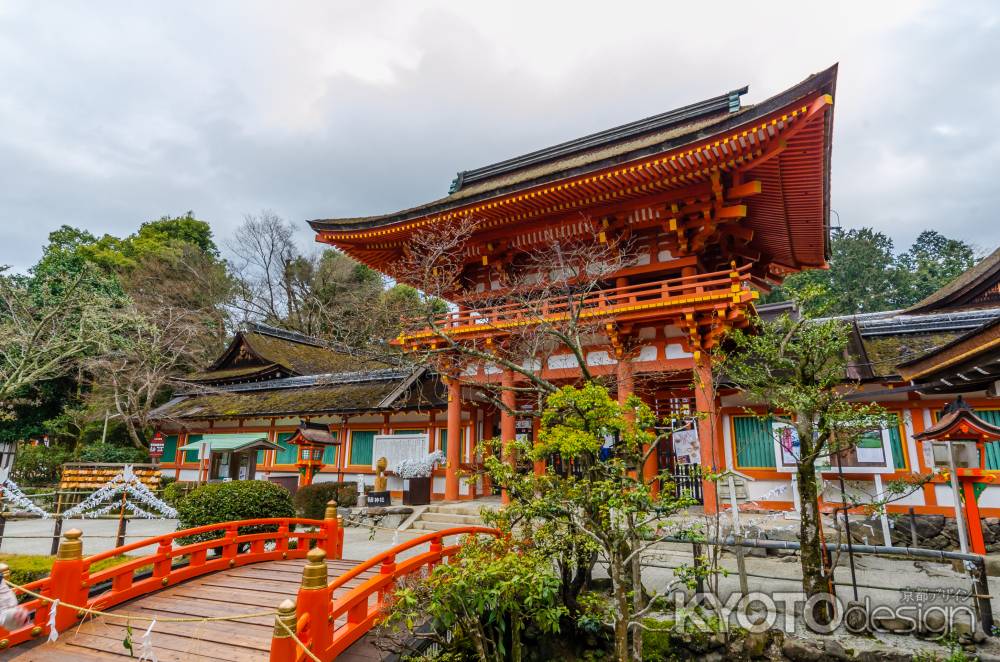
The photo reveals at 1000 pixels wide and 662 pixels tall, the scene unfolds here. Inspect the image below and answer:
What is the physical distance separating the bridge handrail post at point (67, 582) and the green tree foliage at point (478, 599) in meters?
3.37

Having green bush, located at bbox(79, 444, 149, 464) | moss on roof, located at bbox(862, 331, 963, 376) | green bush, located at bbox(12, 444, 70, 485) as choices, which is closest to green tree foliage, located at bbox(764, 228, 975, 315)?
moss on roof, located at bbox(862, 331, 963, 376)

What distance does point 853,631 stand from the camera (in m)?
5.45

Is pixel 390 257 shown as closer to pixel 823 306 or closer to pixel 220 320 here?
pixel 823 306

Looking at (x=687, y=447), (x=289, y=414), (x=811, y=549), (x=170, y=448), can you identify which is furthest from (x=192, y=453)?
(x=811, y=549)

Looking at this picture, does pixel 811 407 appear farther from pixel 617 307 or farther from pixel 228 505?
pixel 228 505

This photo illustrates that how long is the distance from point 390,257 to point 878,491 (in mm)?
12368

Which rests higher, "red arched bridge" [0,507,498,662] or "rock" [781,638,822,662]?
"red arched bridge" [0,507,498,662]

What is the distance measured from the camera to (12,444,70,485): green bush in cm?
1912

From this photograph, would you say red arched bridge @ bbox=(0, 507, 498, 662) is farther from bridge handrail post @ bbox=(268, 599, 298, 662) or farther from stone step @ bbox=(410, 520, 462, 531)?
stone step @ bbox=(410, 520, 462, 531)

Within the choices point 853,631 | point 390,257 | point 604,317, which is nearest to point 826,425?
point 853,631

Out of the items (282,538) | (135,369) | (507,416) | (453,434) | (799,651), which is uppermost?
(135,369)

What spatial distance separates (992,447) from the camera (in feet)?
30.2

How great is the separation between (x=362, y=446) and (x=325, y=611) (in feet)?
36.9

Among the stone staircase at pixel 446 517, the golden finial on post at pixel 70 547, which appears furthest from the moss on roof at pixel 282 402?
the golden finial on post at pixel 70 547
